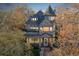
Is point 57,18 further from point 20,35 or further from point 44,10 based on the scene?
point 20,35

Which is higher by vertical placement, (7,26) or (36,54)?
(7,26)

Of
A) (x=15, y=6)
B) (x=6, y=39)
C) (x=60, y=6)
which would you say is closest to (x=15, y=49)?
(x=6, y=39)

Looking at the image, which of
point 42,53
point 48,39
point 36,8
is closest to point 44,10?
point 36,8

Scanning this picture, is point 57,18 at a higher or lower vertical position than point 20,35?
higher

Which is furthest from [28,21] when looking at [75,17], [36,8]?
[75,17]

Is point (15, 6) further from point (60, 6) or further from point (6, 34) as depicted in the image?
point (60, 6)

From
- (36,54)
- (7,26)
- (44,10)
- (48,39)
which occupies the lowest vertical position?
(36,54)
